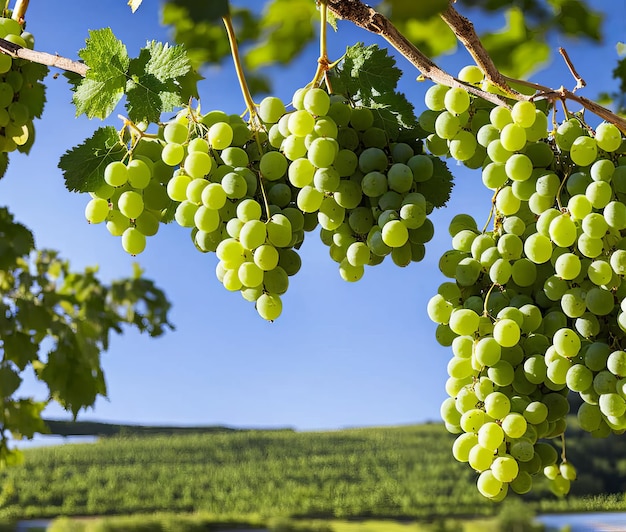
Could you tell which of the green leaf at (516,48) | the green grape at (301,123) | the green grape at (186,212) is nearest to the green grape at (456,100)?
the green grape at (301,123)

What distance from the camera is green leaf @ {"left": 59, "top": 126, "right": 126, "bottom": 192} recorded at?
→ 22.8 inches

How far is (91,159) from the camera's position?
59cm

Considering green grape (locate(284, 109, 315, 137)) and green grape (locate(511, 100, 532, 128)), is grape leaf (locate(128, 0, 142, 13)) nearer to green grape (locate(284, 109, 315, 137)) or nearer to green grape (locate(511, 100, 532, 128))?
green grape (locate(284, 109, 315, 137))

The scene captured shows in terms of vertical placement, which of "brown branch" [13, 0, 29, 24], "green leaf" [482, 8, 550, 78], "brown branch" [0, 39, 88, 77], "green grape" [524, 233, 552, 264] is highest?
"green leaf" [482, 8, 550, 78]

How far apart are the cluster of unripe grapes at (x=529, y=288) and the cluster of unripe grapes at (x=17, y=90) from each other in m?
0.43

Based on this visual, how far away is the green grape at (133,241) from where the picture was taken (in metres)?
0.59

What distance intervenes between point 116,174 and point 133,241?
0.21 ft

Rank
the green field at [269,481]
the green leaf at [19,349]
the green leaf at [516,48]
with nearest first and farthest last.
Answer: the green leaf at [516,48]
the green leaf at [19,349]
the green field at [269,481]

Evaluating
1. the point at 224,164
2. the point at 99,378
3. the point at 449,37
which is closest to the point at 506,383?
the point at 224,164

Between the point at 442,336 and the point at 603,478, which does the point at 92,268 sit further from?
the point at 603,478

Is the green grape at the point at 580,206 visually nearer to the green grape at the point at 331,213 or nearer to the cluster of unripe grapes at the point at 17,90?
the green grape at the point at 331,213

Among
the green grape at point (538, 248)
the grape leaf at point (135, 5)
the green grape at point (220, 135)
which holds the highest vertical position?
the grape leaf at point (135, 5)

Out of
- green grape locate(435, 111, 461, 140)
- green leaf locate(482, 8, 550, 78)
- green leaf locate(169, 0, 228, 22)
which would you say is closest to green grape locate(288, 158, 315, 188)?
green grape locate(435, 111, 461, 140)

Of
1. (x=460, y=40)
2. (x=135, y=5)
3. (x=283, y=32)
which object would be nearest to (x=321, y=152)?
(x=460, y=40)
